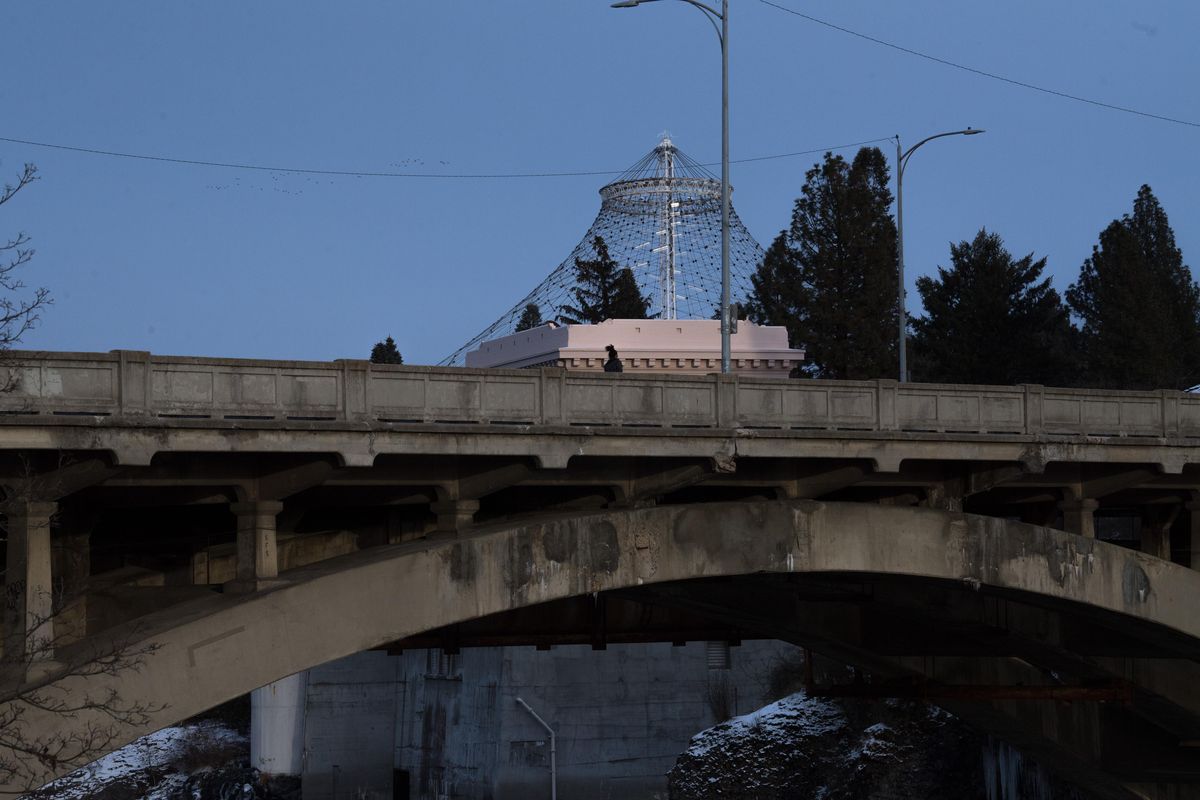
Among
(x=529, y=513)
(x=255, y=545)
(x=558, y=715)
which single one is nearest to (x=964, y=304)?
(x=558, y=715)

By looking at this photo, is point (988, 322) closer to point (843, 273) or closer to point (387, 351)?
point (843, 273)

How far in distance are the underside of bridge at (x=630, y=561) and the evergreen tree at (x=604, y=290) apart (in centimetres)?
4210

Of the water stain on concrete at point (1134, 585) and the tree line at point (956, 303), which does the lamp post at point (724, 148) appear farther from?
the tree line at point (956, 303)

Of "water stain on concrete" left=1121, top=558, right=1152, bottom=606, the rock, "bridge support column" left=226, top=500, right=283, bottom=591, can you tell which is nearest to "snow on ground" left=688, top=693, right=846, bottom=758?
the rock

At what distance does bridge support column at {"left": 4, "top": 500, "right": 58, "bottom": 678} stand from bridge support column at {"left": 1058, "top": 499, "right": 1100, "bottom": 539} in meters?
20.0

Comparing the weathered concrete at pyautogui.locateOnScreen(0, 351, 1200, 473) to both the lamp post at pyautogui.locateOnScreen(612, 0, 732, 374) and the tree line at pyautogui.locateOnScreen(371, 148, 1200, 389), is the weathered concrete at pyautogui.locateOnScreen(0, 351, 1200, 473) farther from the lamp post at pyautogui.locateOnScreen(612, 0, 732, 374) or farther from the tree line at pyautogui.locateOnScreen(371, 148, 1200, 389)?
the tree line at pyautogui.locateOnScreen(371, 148, 1200, 389)

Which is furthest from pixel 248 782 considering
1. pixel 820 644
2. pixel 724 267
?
pixel 724 267

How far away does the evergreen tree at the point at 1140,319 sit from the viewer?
65.1 m

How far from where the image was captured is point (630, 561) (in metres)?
25.3

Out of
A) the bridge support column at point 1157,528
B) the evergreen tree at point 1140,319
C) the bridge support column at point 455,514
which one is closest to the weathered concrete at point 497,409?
the bridge support column at point 455,514

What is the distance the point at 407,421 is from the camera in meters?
22.4

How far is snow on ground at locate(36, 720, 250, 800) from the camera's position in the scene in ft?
249

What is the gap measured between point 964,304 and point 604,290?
21.2 meters

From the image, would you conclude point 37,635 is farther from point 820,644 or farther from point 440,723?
point 440,723
